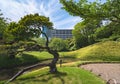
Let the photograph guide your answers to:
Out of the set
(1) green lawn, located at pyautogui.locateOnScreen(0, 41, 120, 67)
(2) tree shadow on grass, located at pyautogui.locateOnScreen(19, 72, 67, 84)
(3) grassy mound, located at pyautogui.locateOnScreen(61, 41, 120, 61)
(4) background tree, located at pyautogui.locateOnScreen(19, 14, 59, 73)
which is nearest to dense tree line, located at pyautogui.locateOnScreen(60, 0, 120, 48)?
(2) tree shadow on grass, located at pyautogui.locateOnScreen(19, 72, 67, 84)

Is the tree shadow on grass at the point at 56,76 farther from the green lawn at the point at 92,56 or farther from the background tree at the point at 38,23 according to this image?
the green lawn at the point at 92,56

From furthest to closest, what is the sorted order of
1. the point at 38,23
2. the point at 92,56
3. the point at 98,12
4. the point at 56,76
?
the point at 92,56, the point at 38,23, the point at 56,76, the point at 98,12

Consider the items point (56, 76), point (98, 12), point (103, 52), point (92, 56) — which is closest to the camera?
point (98, 12)

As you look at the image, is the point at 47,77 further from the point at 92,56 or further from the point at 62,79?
the point at 92,56

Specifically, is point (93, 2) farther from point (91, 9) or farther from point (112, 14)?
point (112, 14)

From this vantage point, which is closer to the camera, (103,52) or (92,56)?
(92,56)

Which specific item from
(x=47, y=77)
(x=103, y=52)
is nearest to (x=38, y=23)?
(x=47, y=77)

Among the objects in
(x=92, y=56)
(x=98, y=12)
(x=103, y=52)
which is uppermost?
(x=98, y=12)

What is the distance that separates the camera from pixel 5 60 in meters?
44.2

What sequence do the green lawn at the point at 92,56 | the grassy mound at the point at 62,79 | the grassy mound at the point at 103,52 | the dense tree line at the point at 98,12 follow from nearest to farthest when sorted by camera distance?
the dense tree line at the point at 98,12 → the grassy mound at the point at 62,79 → the green lawn at the point at 92,56 → the grassy mound at the point at 103,52

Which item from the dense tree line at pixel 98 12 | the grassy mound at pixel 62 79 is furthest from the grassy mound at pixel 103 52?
the dense tree line at pixel 98 12

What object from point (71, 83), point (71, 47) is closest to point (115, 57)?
point (71, 83)

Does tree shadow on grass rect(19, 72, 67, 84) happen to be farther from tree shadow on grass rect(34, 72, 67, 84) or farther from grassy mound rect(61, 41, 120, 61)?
grassy mound rect(61, 41, 120, 61)

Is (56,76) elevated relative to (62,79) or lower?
elevated
